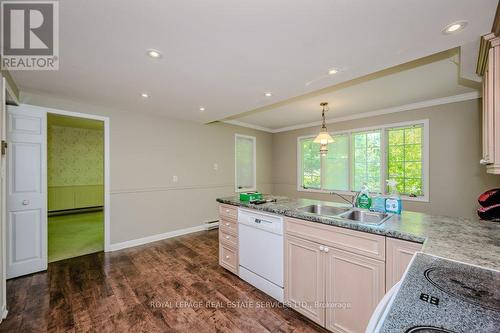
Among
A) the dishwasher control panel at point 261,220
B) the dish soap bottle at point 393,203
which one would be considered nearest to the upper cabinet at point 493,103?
the dish soap bottle at point 393,203

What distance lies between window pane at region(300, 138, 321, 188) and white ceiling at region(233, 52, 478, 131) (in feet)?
2.74

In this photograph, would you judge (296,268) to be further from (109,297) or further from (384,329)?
(109,297)

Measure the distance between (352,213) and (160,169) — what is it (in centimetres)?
338

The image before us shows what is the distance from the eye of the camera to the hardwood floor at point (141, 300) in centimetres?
184

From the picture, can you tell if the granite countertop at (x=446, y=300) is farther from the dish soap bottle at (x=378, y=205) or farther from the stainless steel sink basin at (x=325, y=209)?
the stainless steel sink basin at (x=325, y=209)

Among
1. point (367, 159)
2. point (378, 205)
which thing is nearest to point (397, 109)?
point (367, 159)

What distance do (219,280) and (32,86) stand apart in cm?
332

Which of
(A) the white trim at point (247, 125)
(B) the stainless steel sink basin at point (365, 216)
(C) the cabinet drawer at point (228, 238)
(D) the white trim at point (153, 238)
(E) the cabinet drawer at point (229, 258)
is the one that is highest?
(A) the white trim at point (247, 125)

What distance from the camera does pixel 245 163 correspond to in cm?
561

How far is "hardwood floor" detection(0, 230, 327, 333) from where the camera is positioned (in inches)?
72.6

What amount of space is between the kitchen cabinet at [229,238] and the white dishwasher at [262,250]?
10 cm

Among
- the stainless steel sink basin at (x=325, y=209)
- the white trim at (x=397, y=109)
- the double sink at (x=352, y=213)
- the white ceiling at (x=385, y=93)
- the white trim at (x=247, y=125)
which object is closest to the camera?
the double sink at (x=352, y=213)

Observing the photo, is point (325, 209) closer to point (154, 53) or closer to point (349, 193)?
point (154, 53)

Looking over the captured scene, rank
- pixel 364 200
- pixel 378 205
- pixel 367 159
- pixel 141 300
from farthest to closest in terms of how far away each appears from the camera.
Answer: pixel 367 159, pixel 141 300, pixel 364 200, pixel 378 205
